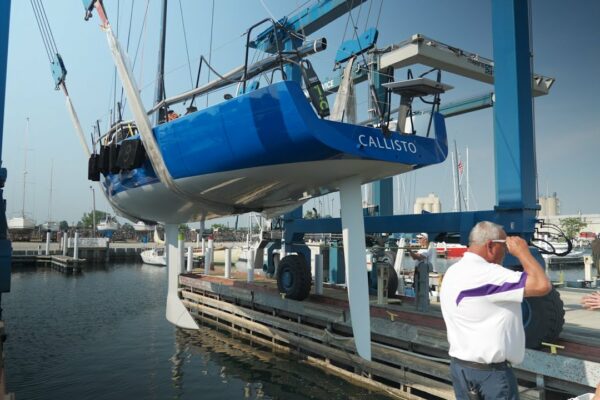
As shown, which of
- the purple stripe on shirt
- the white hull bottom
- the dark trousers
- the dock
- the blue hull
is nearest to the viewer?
the purple stripe on shirt

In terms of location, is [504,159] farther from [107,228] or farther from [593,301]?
[107,228]

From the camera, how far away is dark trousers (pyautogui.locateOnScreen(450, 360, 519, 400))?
2252 mm

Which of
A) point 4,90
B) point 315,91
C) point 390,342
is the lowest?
point 390,342

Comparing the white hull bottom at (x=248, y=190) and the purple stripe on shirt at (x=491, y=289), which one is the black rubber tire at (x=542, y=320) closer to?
the white hull bottom at (x=248, y=190)

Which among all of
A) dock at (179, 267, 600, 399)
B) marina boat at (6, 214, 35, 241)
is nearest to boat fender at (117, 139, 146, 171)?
dock at (179, 267, 600, 399)

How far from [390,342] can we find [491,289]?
4.92 metres

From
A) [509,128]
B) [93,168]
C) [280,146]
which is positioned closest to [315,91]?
[280,146]

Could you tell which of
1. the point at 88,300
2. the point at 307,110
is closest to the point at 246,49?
the point at 307,110

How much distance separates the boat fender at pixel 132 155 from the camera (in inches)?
281

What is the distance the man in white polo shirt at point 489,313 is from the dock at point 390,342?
118 inches

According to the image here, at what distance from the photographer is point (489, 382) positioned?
7.42 ft

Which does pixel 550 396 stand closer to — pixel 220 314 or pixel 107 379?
pixel 107 379

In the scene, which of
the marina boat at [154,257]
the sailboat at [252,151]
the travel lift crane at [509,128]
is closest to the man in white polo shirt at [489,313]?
the sailboat at [252,151]

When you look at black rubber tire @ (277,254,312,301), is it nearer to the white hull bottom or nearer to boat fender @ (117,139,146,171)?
the white hull bottom
